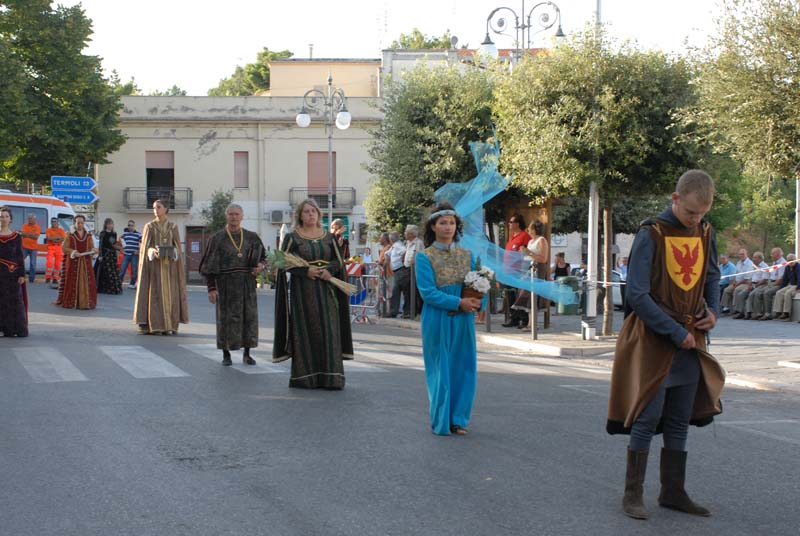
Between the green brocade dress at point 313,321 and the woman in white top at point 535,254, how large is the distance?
6869mm

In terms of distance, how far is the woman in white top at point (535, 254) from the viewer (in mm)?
16984

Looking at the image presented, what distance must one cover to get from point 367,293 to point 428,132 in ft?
12.6

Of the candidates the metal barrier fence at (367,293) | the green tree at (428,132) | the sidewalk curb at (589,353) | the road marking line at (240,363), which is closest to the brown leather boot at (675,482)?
the sidewalk curb at (589,353)

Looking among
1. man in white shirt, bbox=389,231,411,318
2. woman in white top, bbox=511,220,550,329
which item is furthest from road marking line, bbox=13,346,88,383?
man in white shirt, bbox=389,231,411,318

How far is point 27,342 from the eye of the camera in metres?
14.4

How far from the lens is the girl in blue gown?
26.0ft

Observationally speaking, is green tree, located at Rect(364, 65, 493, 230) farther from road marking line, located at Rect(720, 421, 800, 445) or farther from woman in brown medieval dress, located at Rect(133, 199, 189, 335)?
road marking line, located at Rect(720, 421, 800, 445)

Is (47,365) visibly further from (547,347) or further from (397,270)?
(397,270)

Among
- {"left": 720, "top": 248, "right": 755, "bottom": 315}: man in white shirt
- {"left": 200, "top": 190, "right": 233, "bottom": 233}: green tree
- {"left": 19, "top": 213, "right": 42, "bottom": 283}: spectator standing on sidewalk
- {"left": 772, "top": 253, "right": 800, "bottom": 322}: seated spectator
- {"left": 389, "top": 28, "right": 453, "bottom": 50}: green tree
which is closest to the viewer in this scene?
{"left": 772, "top": 253, "right": 800, "bottom": 322}: seated spectator

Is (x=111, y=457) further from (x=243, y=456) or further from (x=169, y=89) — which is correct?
(x=169, y=89)

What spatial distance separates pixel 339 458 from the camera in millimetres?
6918

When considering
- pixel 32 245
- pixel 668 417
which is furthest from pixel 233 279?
pixel 32 245

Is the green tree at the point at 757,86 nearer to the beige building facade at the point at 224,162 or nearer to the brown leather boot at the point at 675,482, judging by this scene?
the brown leather boot at the point at 675,482

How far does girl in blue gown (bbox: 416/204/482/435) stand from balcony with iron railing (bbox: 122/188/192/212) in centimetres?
4276
